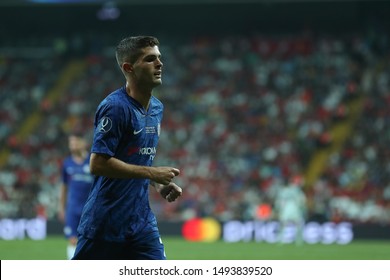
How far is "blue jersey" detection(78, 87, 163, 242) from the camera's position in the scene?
662 centimetres

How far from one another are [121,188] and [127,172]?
25cm

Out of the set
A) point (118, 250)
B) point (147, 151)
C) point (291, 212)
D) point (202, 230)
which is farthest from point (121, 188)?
point (202, 230)

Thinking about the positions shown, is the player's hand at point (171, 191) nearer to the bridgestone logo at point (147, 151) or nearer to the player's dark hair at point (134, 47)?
the bridgestone logo at point (147, 151)

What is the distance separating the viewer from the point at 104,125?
6562 mm

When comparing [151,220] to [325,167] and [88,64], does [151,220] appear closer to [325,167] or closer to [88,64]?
[325,167]

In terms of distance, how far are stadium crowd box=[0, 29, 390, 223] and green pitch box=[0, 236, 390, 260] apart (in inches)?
122

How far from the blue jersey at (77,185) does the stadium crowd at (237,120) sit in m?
12.3

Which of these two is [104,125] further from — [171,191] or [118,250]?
[118,250]

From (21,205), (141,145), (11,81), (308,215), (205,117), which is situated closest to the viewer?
(141,145)

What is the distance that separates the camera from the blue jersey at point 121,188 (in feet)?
21.7

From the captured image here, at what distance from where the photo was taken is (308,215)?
24891 mm

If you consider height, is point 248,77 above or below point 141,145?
above

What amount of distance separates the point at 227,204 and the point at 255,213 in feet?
3.18

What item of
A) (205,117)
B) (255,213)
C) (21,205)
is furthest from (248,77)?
(21,205)
